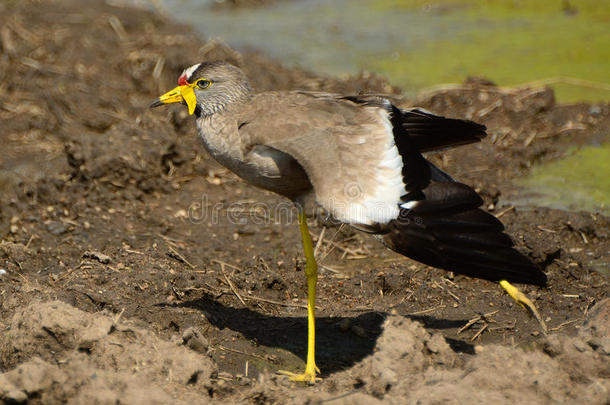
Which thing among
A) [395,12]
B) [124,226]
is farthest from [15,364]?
[395,12]

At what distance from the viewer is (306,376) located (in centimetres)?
439

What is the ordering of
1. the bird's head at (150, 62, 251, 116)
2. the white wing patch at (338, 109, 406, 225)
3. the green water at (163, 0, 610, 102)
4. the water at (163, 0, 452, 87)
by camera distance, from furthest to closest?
the water at (163, 0, 452, 87)
the green water at (163, 0, 610, 102)
the bird's head at (150, 62, 251, 116)
the white wing patch at (338, 109, 406, 225)

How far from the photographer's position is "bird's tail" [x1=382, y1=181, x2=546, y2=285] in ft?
13.0

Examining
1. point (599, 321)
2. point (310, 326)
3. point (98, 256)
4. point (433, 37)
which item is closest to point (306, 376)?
point (310, 326)

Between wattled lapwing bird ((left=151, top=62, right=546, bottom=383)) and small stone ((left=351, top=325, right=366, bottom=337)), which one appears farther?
small stone ((left=351, top=325, right=366, bottom=337))

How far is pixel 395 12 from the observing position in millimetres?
11539

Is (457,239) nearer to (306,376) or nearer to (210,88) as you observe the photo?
(306,376)

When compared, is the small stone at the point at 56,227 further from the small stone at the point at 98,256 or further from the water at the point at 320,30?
the water at the point at 320,30

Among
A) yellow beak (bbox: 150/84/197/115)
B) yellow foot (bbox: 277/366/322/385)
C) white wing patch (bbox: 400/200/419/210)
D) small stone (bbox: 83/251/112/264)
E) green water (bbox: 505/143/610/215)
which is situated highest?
yellow beak (bbox: 150/84/197/115)

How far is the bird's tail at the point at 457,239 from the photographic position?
13.0 feet

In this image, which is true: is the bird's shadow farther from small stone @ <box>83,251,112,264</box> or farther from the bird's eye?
the bird's eye

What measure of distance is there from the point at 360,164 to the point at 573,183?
3.19 metres

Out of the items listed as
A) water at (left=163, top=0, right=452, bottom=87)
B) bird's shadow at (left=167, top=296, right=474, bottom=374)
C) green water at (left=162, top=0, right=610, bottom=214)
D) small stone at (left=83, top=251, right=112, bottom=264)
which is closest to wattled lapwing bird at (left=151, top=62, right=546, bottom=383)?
bird's shadow at (left=167, top=296, right=474, bottom=374)

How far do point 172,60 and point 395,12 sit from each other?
4.12 m
